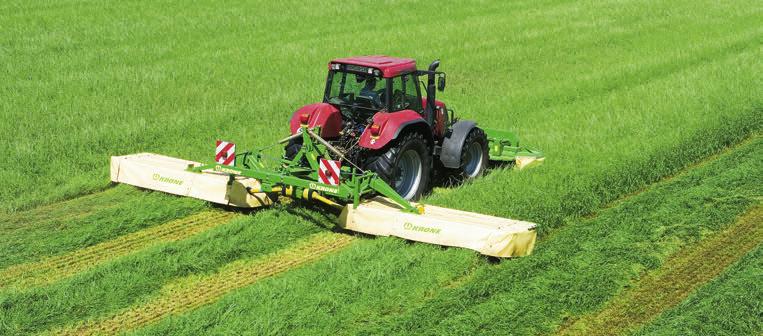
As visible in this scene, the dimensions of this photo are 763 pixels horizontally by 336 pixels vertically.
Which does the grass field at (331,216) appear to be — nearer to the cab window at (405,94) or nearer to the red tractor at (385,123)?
the red tractor at (385,123)

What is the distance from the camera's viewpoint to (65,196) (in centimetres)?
1221

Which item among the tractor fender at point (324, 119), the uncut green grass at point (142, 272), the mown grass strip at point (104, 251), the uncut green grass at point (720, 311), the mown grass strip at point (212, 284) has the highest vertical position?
the tractor fender at point (324, 119)

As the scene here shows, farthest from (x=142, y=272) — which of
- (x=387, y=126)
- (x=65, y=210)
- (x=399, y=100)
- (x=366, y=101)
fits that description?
(x=399, y=100)

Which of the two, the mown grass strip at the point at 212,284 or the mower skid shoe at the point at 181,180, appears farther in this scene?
the mower skid shoe at the point at 181,180

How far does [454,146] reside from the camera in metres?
12.0

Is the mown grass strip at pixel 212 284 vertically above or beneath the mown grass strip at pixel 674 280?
beneath

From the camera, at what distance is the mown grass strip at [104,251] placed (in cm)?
946

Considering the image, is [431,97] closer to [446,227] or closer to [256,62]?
[446,227]

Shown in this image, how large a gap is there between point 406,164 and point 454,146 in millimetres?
853

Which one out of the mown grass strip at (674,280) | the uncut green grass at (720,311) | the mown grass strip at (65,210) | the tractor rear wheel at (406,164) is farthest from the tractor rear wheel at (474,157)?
the mown grass strip at (65,210)

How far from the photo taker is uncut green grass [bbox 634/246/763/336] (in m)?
8.15

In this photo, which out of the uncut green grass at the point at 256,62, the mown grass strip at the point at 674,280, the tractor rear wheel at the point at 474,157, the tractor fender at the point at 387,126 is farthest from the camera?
the uncut green grass at the point at 256,62

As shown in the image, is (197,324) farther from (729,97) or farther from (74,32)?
(74,32)

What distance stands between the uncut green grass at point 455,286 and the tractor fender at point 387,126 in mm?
1245
